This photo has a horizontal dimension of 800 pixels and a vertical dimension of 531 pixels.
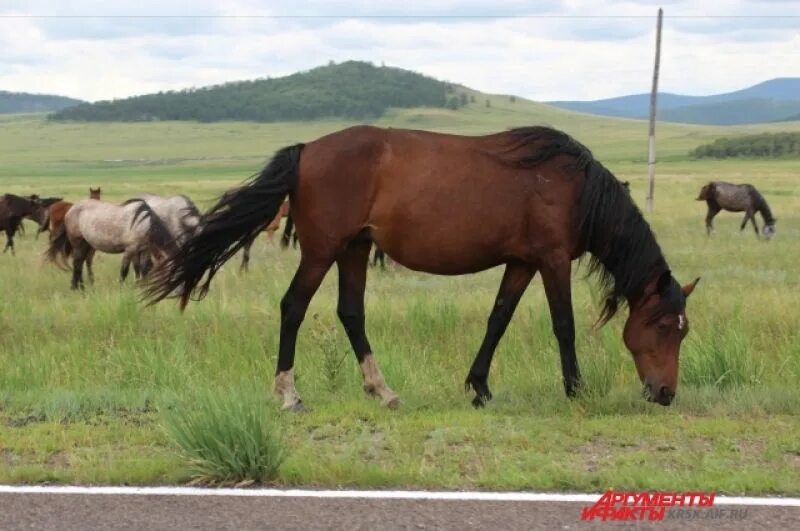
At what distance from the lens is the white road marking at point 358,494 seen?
507 centimetres

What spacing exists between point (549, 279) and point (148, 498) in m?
3.39

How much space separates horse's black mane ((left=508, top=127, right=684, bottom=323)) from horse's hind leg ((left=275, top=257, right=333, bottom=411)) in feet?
5.16

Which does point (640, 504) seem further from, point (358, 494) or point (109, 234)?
point (109, 234)

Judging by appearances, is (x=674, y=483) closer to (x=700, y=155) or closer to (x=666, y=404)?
(x=666, y=404)

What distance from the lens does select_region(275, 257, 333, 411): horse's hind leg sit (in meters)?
7.50

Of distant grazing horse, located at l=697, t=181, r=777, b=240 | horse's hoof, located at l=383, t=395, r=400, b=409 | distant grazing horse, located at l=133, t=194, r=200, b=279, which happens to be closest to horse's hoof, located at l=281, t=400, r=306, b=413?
horse's hoof, located at l=383, t=395, r=400, b=409

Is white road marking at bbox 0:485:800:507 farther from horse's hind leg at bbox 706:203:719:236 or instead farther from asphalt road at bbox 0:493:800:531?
horse's hind leg at bbox 706:203:719:236

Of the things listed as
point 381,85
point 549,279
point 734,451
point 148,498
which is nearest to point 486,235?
point 549,279

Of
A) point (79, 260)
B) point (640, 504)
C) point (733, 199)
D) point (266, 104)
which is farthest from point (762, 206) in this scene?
point (266, 104)

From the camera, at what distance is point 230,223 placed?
25.3 ft

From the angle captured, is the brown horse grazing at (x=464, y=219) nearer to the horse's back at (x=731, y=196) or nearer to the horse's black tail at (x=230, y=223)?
the horse's black tail at (x=230, y=223)

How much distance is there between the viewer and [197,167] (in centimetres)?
10112

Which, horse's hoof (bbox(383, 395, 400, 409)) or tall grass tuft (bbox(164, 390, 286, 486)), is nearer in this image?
tall grass tuft (bbox(164, 390, 286, 486))

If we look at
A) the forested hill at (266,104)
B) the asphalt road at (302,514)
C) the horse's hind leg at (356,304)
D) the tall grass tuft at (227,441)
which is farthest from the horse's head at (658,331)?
the forested hill at (266,104)
